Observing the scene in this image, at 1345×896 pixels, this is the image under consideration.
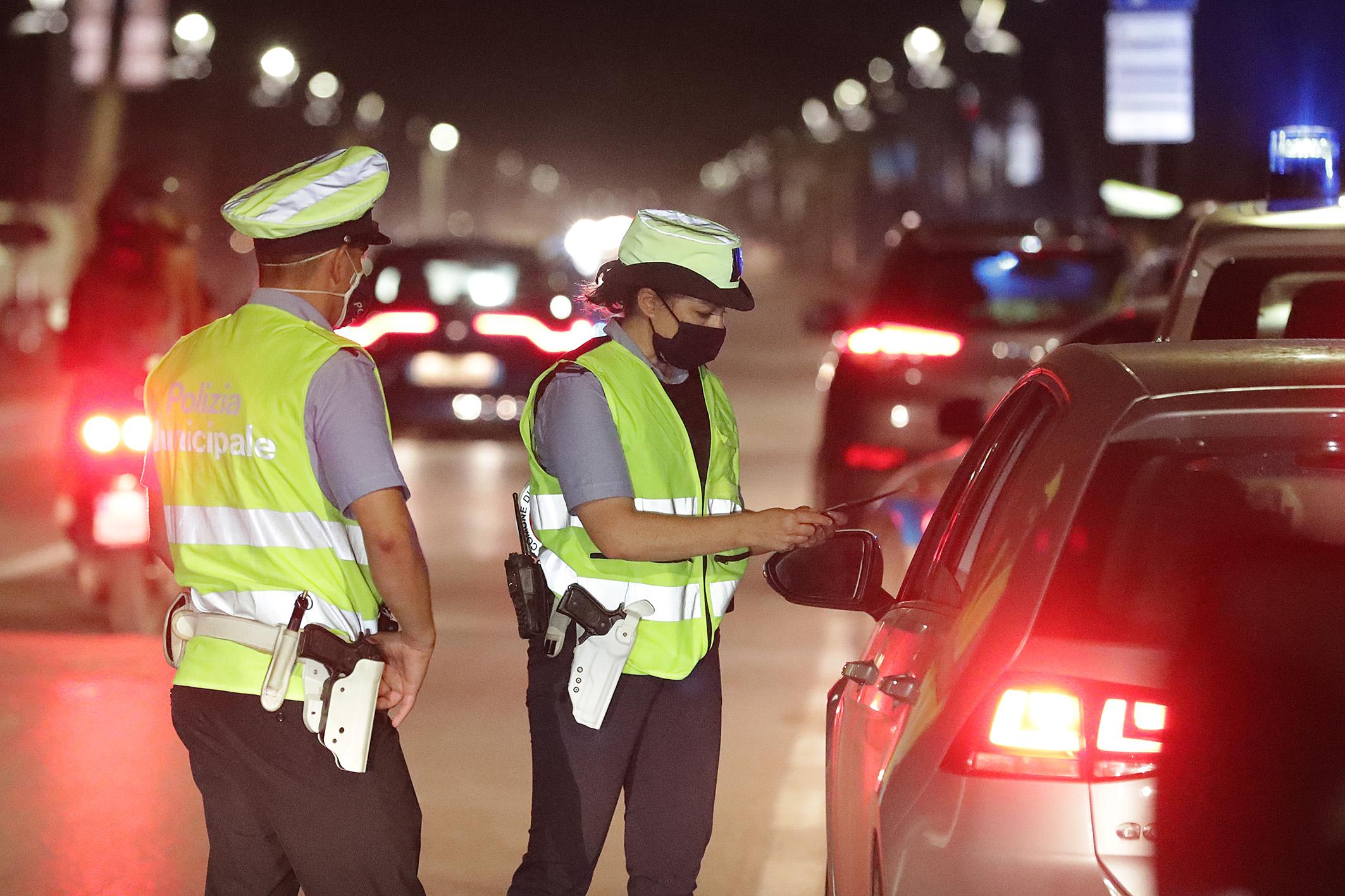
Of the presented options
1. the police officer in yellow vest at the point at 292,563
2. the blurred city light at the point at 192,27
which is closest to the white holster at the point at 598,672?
the police officer in yellow vest at the point at 292,563

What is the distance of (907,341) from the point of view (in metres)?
11.6

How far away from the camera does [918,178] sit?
7856cm

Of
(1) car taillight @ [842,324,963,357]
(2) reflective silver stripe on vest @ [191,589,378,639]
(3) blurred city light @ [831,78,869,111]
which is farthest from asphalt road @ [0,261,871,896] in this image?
(3) blurred city light @ [831,78,869,111]

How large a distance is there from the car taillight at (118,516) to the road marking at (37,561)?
86.9 inches

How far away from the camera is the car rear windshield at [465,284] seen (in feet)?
62.8

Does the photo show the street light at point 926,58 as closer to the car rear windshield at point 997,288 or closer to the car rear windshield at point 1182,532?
the car rear windshield at point 997,288

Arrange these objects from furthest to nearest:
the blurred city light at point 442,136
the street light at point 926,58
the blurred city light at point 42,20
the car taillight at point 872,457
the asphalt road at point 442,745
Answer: the blurred city light at point 442,136, the street light at point 926,58, the blurred city light at point 42,20, the car taillight at point 872,457, the asphalt road at point 442,745

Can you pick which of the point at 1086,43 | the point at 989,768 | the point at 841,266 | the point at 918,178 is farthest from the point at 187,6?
the point at 841,266

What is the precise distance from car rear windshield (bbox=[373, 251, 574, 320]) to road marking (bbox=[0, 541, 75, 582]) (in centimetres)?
651

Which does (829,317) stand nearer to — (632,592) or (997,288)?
(997,288)

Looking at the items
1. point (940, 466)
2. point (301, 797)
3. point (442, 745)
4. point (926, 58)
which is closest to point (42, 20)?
point (926, 58)

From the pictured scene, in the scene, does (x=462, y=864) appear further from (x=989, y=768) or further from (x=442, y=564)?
(x=442, y=564)

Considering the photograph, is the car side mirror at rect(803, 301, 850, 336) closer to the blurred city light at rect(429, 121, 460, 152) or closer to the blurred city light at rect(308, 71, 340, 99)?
the blurred city light at rect(308, 71, 340, 99)

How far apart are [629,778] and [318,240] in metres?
1.38
